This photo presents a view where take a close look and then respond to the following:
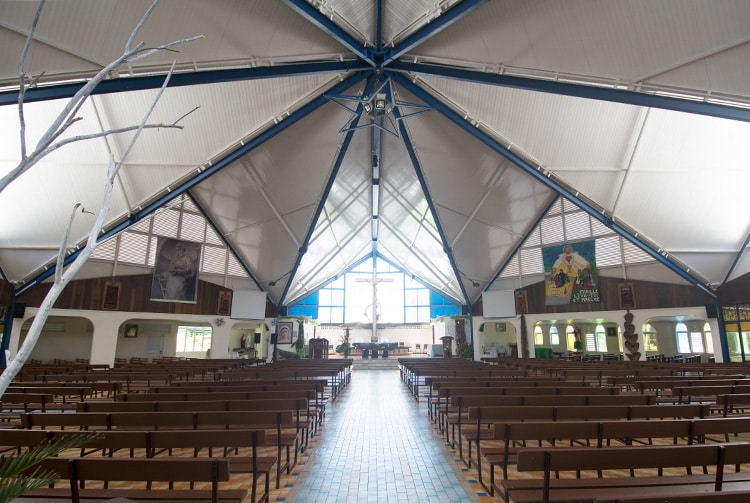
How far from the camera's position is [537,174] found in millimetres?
14227

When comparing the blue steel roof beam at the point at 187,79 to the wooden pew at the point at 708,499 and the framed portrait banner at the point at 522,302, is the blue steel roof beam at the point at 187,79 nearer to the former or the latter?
the wooden pew at the point at 708,499

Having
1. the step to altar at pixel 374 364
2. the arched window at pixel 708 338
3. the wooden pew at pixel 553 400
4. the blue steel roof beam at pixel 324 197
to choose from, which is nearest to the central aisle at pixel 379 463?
the wooden pew at pixel 553 400

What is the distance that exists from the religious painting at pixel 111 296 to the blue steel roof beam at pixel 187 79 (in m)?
9.34

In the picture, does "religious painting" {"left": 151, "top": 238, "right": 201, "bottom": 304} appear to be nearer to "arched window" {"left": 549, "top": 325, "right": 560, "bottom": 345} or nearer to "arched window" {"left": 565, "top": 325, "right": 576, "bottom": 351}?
"arched window" {"left": 549, "top": 325, "right": 560, "bottom": 345}

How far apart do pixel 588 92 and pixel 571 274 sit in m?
12.1

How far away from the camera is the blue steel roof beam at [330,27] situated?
8734mm

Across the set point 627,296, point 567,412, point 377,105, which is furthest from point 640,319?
point 567,412

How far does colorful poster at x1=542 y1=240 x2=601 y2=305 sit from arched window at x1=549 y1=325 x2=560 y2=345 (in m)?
6.14

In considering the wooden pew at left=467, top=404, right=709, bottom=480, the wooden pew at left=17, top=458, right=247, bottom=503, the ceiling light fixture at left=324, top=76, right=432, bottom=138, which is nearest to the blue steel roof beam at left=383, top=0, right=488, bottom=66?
the ceiling light fixture at left=324, top=76, right=432, bottom=138

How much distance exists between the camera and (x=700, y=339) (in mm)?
20297

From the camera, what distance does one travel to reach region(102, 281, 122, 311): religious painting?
1642 centimetres

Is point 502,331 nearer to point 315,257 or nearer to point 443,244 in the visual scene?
point 443,244

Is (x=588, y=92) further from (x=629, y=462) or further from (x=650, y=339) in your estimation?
(x=650, y=339)

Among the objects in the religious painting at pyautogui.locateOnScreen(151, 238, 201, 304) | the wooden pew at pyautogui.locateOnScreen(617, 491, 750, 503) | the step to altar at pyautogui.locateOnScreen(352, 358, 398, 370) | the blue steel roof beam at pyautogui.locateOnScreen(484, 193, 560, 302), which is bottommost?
the step to altar at pyautogui.locateOnScreen(352, 358, 398, 370)
